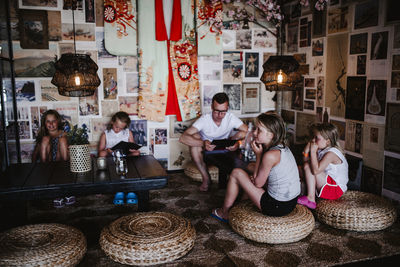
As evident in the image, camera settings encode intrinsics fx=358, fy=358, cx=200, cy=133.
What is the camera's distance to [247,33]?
5.05m

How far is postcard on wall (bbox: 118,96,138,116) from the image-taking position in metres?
4.71

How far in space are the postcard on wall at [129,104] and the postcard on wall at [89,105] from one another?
0.99 feet

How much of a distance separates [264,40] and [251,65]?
16.1 inches

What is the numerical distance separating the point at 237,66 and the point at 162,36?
3.77 ft

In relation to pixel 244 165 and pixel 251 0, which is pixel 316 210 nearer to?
pixel 244 165

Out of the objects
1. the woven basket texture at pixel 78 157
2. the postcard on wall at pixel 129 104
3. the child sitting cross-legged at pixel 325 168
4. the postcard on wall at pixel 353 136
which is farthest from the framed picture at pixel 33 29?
the postcard on wall at pixel 353 136

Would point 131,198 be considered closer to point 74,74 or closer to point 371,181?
point 74,74

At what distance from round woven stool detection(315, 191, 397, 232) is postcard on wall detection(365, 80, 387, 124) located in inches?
36.2

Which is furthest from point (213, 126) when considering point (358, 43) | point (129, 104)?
point (358, 43)

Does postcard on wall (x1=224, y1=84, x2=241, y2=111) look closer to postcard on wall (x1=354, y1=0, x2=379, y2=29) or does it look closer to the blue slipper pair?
postcard on wall (x1=354, y1=0, x2=379, y2=29)

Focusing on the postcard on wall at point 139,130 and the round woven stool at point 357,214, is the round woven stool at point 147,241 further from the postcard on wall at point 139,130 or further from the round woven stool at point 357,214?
the postcard on wall at point 139,130

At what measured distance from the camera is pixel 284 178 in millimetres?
2809

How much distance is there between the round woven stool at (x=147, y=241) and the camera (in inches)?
95.6

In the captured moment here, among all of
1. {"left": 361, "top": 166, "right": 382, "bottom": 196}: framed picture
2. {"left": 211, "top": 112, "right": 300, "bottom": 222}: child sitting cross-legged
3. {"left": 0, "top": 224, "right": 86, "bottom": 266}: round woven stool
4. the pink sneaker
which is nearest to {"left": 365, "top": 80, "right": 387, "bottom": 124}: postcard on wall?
{"left": 361, "top": 166, "right": 382, "bottom": 196}: framed picture
